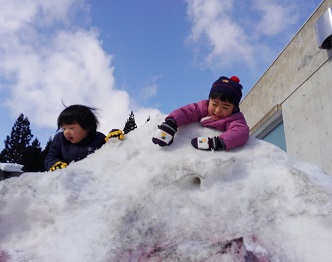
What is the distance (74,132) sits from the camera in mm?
3176

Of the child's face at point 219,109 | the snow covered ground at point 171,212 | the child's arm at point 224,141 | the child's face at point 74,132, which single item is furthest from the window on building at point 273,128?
the snow covered ground at point 171,212

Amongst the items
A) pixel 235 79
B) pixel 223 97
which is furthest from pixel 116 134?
pixel 235 79

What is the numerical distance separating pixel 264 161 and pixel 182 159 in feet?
1.64

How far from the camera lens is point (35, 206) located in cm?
173

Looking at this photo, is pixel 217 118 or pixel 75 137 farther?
pixel 75 137

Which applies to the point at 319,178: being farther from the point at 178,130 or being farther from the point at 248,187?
the point at 178,130

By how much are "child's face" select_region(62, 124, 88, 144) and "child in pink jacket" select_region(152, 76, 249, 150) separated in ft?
3.34

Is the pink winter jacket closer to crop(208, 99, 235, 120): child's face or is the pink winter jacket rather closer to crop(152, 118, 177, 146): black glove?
crop(208, 99, 235, 120): child's face

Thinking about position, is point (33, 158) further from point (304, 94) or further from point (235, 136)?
point (235, 136)

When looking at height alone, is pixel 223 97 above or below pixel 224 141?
above

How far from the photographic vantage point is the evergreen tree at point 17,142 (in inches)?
1031

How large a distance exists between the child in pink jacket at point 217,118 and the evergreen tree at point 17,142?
25554 mm

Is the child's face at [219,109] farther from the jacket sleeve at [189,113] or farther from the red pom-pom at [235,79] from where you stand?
the red pom-pom at [235,79]

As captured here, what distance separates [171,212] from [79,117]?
1.76 m
